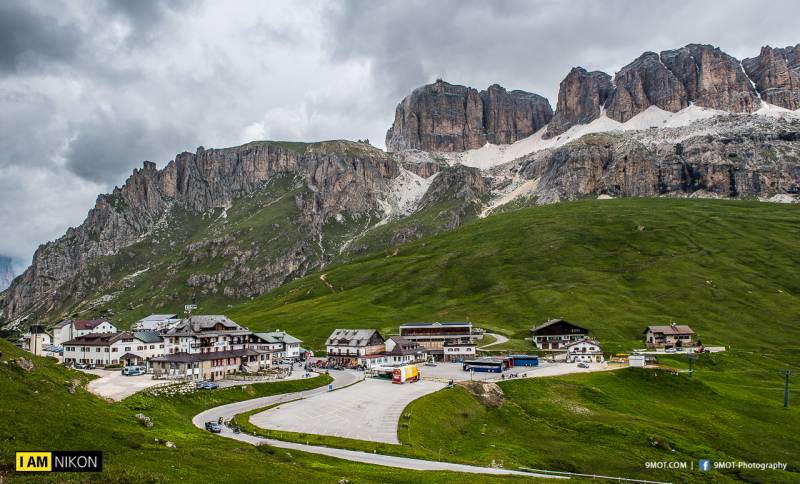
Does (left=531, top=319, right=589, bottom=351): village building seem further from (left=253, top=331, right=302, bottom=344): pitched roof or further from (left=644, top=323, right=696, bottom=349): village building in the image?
(left=253, top=331, right=302, bottom=344): pitched roof

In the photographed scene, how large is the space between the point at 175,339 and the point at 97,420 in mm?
99585

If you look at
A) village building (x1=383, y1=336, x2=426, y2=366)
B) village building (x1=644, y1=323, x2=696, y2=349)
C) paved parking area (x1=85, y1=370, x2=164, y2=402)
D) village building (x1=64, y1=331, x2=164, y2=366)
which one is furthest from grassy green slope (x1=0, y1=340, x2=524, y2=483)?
village building (x1=644, y1=323, x2=696, y2=349)

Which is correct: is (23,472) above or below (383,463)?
above

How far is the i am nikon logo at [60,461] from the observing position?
3278 cm

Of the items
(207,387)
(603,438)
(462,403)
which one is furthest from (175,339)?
(603,438)

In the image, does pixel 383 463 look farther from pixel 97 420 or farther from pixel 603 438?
pixel 603 438

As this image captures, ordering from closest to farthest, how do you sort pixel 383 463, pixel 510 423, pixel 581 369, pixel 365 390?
pixel 383 463 → pixel 510 423 → pixel 365 390 → pixel 581 369

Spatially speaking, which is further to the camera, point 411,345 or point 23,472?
point 411,345

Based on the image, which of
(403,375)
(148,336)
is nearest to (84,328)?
(148,336)

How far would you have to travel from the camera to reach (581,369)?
120500 mm

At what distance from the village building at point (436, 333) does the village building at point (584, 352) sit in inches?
1208

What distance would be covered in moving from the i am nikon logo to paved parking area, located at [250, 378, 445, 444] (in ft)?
120

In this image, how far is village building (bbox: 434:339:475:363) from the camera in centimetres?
15866

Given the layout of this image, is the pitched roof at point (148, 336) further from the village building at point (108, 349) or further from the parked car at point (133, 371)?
the parked car at point (133, 371)
